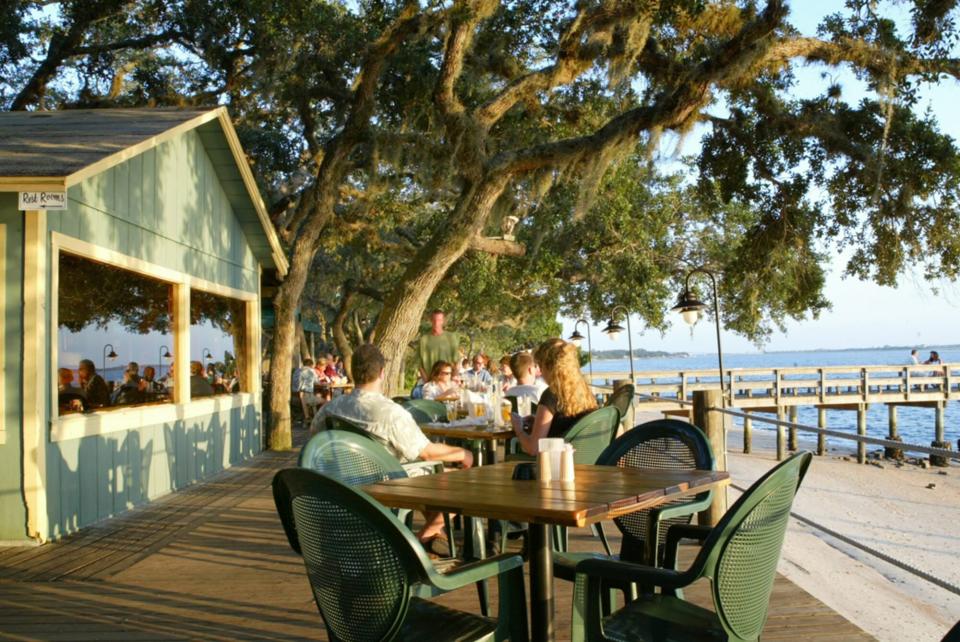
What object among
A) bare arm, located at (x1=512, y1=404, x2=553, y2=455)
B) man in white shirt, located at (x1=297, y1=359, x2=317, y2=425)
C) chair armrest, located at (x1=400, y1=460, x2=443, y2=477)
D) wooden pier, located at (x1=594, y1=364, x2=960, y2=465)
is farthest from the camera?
wooden pier, located at (x1=594, y1=364, x2=960, y2=465)

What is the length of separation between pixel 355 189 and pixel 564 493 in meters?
15.0

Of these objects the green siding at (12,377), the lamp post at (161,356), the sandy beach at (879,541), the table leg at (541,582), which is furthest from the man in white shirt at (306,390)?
the table leg at (541,582)

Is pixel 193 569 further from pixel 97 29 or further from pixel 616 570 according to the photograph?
pixel 97 29

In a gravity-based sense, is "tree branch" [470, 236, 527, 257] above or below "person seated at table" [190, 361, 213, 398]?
above

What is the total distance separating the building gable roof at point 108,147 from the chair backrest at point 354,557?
386 centimetres

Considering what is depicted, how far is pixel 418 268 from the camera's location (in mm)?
8539

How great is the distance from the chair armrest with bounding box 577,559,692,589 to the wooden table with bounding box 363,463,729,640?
13 cm

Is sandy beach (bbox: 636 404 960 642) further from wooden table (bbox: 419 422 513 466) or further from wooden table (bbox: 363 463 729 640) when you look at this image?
wooden table (bbox: 363 463 729 640)

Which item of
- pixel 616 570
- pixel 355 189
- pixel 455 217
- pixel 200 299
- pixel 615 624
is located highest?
pixel 355 189

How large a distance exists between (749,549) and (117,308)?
6.15 meters

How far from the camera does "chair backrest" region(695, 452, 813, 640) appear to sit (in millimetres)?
2312

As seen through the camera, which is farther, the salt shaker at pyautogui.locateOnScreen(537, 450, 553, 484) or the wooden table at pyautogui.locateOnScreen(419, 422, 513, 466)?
the wooden table at pyautogui.locateOnScreen(419, 422, 513, 466)

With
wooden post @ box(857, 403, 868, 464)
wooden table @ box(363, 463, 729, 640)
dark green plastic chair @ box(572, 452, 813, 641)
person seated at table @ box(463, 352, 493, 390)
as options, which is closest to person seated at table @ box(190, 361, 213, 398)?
person seated at table @ box(463, 352, 493, 390)

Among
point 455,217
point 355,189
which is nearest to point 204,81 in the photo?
point 355,189
